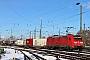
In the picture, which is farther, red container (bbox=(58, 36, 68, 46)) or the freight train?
red container (bbox=(58, 36, 68, 46))

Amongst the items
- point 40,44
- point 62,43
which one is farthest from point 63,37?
point 40,44

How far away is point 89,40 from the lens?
62.9m

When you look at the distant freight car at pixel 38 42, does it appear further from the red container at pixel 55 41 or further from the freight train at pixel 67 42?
the red container at pixel 55 41

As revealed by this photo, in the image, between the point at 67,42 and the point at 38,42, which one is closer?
the point at 67,42

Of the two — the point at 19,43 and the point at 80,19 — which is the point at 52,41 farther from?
the point at 19,43

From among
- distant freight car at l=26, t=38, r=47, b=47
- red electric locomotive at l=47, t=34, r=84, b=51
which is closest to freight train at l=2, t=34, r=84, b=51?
red electric locomotive at l=47, t=34, r=84, b=51

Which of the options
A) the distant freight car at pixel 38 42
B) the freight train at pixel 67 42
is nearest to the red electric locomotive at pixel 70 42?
the freight train at pixel 67 42

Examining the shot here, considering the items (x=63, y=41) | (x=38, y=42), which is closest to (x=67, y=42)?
(x=63, y=41)

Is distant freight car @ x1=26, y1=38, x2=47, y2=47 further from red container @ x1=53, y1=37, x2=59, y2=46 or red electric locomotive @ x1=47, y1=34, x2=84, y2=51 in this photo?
red electric locomotive @ x1=47, y1=34, x2=84, y2=51

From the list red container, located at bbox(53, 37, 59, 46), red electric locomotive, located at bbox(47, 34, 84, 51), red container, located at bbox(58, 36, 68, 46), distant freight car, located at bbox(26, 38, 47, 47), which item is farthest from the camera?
distant freight car, located at bbox(26, 38, 47, 47)

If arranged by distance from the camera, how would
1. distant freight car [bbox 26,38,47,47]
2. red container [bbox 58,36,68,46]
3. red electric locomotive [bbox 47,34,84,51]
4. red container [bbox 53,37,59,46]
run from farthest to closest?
1. distant freight car [bbox 26,38,47,47]
2. red container [bbox 53,37,59,46]
3. red container [bbox 58,36,68,46]
4. red electric locomotive [bbox 47,34,84,51]

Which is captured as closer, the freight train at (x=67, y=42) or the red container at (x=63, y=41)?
the freight train at (x=67, y=42)

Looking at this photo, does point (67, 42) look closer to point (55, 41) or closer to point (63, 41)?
point (63, 41)

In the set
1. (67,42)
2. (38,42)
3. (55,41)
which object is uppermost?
(55,41)
